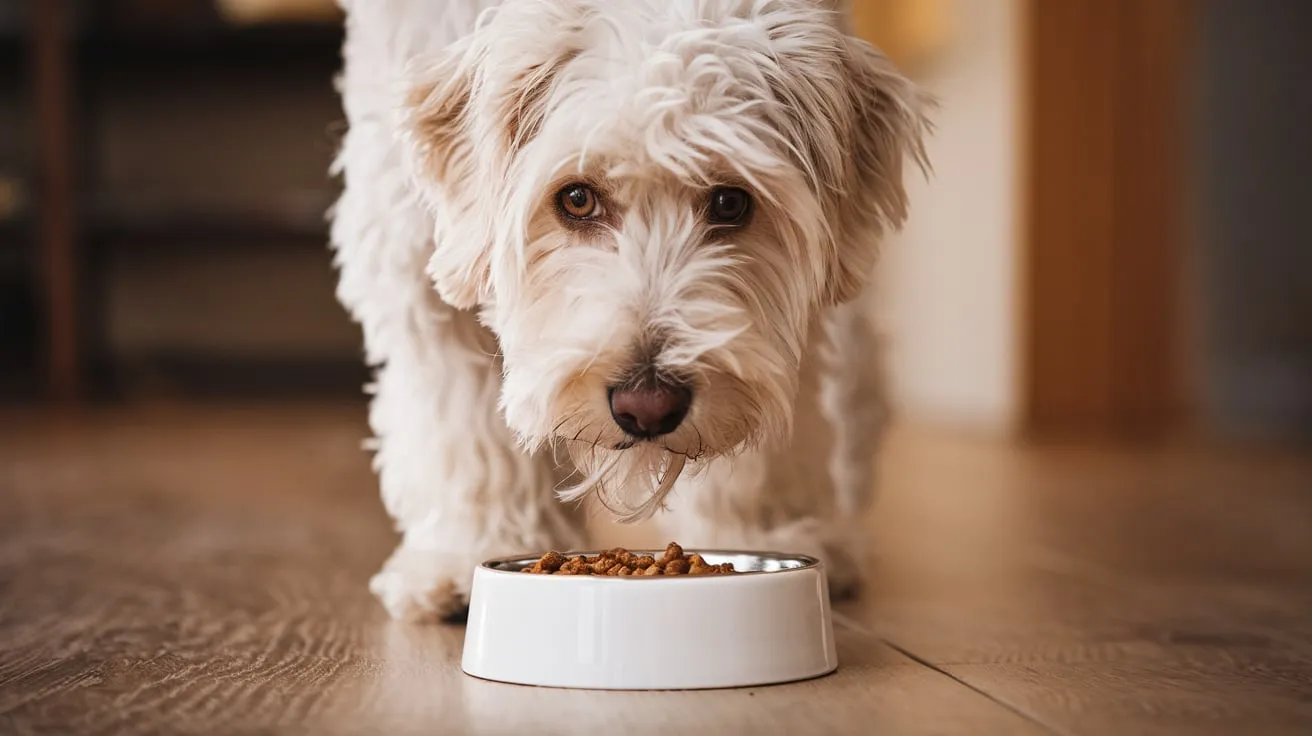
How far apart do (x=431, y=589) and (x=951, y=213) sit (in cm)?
508

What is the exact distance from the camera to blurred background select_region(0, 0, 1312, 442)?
18.9 feet

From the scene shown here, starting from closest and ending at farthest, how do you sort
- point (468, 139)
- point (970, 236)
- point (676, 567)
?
1. point (676, 567)
2. point (468, 139)
3. point (970, 236)

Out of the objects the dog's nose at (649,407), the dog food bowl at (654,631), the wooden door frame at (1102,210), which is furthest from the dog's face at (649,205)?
the wooden door frame at (1102,210)

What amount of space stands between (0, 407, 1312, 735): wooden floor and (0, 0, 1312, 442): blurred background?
2.02m

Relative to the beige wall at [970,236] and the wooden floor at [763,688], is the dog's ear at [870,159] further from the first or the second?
the beige wall at [970,236]

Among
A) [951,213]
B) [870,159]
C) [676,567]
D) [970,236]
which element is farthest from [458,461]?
[951,213]

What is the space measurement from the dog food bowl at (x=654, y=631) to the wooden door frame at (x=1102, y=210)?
4.44m

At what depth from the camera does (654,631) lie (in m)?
1.31

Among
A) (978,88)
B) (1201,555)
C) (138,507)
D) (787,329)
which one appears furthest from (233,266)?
(787,329)

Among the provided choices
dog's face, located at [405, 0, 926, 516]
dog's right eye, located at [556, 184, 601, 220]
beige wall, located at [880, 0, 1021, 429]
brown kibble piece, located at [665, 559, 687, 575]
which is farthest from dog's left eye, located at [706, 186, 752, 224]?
beige wall, located at [880, 0, 1021, 429]

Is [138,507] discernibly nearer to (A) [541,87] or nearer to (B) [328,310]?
(A) [541,87]

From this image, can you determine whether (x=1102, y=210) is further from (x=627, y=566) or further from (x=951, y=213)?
(x=627, y=566)

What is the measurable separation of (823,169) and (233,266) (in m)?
6.15

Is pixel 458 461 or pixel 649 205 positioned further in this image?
pixel 458 461
